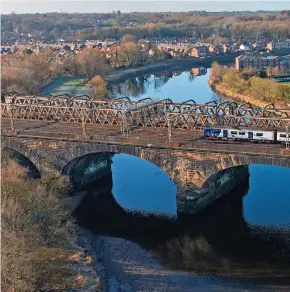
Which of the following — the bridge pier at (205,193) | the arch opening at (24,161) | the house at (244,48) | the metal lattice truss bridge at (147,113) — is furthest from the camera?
the house at (244,48)

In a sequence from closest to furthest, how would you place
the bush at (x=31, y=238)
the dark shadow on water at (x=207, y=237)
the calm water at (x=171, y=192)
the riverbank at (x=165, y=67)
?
the bush at (x=31, y=238) < the dark shadow on water at (x=207, y=237) < the calm water at (x=171, y=192) < the riverbank at (x=165, y=67)

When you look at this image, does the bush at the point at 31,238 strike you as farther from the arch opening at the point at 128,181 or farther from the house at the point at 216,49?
the house at the point at 216,49

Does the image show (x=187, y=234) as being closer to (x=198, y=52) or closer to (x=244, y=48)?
(x=198, y=52)

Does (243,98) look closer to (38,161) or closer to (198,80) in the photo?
(198,80)

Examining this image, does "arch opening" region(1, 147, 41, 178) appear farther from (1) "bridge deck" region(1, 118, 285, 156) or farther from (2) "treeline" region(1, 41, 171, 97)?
(2) "treeline" region(1, 41, 171, 97)

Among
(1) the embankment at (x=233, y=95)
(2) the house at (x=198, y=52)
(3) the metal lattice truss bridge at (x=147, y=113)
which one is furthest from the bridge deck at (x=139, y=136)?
(2) the house at (x=198, y=52)

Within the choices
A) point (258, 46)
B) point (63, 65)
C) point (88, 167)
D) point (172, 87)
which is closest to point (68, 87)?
point (63, 65)

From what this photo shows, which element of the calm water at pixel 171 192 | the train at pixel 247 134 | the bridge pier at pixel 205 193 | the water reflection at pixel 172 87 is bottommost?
the calm water at pixel 171 192

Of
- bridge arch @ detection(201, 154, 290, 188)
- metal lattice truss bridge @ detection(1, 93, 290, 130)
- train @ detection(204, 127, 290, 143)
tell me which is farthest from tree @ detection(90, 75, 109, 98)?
bridge arch @ detection(201, 154, 290, 188)
